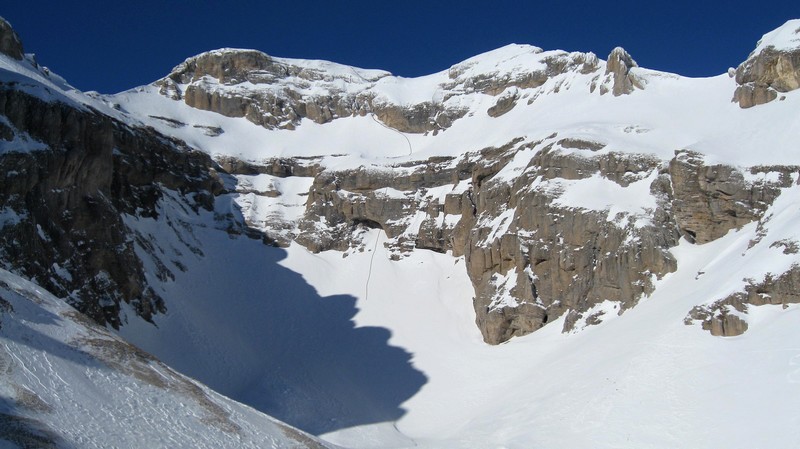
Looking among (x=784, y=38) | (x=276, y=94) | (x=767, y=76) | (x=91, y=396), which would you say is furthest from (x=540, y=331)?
(x=276, y=94)

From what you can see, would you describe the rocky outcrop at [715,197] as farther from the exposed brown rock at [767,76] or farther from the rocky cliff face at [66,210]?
the rocky cliff face at [66,210]

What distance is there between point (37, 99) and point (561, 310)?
36487 millimetres

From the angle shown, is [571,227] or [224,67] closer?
[571,227]

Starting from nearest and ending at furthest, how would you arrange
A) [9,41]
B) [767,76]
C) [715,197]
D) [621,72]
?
[715,197] → [9,41] → [767,76] → [621,72]

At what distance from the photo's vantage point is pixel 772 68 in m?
60.8

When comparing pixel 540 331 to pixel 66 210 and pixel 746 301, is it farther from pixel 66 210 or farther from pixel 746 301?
pixel 66 210

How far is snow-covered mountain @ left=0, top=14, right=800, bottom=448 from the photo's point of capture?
3338 cm

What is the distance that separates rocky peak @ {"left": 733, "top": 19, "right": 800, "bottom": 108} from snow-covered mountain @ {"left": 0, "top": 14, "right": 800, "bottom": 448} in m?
0.16

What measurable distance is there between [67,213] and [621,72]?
4956cm

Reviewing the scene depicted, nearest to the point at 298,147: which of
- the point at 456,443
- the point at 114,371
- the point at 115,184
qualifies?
the point at 115,184

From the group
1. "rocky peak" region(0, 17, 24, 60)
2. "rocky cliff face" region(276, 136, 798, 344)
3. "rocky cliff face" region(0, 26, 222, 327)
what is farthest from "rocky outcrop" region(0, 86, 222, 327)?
"rocky cliff face" region(276, 136, 798, 344)

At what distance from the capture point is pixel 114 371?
2605cm

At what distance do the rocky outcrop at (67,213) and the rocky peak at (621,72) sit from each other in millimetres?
43332

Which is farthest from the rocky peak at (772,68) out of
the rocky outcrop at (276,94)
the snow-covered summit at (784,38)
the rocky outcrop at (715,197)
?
the rocky outcrop at (276,94)
